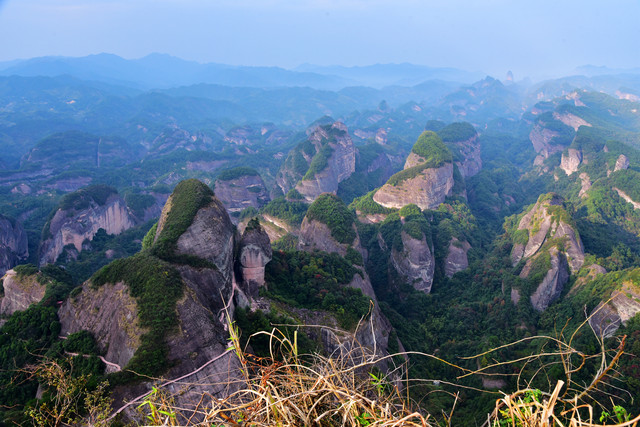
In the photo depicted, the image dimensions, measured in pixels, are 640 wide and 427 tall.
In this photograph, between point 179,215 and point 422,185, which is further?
point 422,185

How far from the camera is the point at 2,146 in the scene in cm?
10488

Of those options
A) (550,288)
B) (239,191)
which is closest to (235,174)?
(239,191)

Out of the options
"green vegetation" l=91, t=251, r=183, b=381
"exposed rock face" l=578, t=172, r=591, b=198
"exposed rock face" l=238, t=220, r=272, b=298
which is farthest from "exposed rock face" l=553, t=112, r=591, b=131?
"green vegetation" l=91, t=251, r=183, b=381

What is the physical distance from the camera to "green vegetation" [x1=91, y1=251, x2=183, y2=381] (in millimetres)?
13289

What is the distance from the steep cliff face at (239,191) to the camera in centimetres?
6328

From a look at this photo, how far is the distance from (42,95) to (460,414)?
207 m

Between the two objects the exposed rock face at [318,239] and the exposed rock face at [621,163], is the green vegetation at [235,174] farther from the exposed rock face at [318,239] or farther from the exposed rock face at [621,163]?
the exposed rock face at [621,163]

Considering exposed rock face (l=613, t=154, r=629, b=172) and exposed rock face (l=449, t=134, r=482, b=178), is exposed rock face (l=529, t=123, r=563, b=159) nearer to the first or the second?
exposed rock face (l=449, t=134, r=482, b=178)

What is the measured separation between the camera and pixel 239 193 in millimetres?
63406

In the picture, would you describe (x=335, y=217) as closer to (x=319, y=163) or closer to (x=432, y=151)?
(x=319, y=163)

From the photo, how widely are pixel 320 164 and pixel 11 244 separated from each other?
1736 inches

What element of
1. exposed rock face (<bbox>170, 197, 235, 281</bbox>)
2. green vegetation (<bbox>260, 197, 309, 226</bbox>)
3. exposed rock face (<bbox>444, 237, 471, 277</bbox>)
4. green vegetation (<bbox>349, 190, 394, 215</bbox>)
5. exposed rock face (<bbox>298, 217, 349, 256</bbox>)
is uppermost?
exposed rock face (<bbox>170, 197, 235, 281</bbox>)

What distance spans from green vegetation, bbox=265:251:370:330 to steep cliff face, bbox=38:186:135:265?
3119 centimetres

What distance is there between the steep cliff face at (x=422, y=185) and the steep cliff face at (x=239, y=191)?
22.2m
